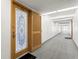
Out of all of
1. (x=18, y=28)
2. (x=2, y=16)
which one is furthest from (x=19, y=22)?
(x=2, y=16)

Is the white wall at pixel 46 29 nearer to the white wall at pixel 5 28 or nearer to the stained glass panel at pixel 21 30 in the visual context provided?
the stained glass panel at pixel 21 30

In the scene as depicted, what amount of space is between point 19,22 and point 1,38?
183 cm

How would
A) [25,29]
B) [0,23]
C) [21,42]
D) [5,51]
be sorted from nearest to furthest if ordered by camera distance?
[0,23], [5,51], [21,42], [25,29]

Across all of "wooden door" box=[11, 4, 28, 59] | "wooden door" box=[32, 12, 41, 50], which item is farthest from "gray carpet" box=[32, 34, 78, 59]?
"wooden door" box=[11, 4, 28, 59]

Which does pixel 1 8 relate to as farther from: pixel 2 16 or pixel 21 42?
pixel 21 42

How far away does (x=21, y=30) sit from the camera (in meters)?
4.18

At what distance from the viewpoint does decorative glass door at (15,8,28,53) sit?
153 inches

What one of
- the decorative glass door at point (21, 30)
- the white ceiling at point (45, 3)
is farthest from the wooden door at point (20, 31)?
the white ceiling at point (45, 3)

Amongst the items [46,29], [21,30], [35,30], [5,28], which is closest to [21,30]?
[21,30]

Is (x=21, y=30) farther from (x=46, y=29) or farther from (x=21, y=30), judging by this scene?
(x=46, y=29)

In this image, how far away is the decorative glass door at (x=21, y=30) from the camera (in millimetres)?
3881

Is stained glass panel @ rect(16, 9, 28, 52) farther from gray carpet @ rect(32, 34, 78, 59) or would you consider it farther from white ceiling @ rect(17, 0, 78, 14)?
gray carpet @ rect(32, 34, 78, 59)

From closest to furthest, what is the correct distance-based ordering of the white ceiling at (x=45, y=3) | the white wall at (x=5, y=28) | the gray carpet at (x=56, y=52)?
the white wall at (x=5, y=28), the gray carpet at (x=56, y=52), the white ceiling at (x=45, y=3)

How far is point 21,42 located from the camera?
421cm
